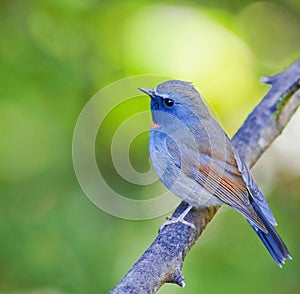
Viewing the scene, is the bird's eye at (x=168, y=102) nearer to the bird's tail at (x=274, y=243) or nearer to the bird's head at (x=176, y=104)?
the bird's head at (x=176, y=104)

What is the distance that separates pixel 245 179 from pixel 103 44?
49.7 inches

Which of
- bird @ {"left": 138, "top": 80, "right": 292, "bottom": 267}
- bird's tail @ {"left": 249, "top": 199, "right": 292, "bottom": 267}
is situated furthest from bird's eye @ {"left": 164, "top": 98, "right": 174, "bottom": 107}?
bird's tail @ {"left": 249, "top": 199, "right": 292, "bottom": 267}

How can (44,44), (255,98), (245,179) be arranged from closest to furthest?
(245,179), (44,44), (255,98)

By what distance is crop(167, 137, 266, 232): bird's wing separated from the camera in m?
3.39

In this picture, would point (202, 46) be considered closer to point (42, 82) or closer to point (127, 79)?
point (127, 79)

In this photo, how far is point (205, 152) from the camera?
3539 millimetres

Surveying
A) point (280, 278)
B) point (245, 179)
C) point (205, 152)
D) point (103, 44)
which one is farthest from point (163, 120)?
point (280, 278)

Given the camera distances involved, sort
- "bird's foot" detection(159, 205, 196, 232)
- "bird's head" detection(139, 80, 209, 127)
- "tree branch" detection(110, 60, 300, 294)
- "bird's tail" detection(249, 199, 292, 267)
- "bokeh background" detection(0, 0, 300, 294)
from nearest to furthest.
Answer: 1. "tree branch" detection(110, 60, 300, 294)
2. "bird's foot" detection(159, 205, 196, 232)
3. "bird's tail" detection(249, 199, 292, 267)
4. "bird's head" detection(139, 80, 209, 127)
5. "bokeh background" detection(0, 0, 300, 294)

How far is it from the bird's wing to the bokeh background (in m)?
0.48

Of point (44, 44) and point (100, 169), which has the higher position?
point (44, 44)

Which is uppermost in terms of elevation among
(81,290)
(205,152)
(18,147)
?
(205,152)

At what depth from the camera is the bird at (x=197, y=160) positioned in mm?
3398

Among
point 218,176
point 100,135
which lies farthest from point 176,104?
point 100,135

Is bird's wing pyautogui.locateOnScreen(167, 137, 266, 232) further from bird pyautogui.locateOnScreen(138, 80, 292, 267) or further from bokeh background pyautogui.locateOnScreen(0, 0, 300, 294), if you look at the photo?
bokeh background pyautogui.locateOnScreen(0, 0, 300, 294)
